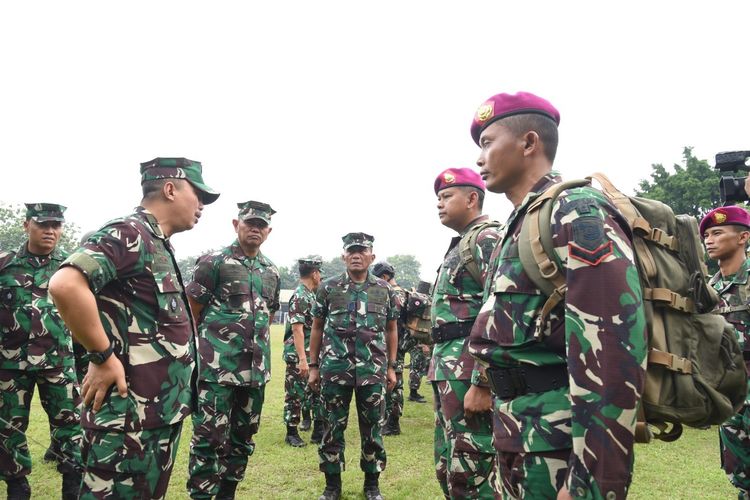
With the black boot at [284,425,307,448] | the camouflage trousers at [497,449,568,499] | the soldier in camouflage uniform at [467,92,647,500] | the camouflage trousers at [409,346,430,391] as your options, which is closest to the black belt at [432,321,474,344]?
the soldier in camouflage uniform at [467,92,647,500]

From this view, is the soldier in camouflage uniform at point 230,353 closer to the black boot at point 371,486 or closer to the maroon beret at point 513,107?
the black boot at point 371,486

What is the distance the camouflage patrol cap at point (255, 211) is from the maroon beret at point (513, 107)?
3.39 metres

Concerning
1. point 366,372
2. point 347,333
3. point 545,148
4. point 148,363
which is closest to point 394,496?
point 366,372

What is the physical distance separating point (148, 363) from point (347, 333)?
9.46 feet

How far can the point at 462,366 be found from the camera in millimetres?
3791

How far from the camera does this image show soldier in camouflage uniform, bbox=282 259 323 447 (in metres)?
7.41

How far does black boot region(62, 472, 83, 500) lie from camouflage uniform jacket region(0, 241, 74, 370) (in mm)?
1071

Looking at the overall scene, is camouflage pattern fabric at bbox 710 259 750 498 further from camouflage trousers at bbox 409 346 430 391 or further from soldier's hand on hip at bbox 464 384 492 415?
camouflage trousers at bbox 409 346 430 391

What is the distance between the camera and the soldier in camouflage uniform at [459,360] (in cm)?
365

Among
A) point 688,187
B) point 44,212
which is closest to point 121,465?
point 44,212

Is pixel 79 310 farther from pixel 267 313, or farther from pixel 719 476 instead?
pixel 719 476

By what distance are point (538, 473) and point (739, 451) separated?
154 inches

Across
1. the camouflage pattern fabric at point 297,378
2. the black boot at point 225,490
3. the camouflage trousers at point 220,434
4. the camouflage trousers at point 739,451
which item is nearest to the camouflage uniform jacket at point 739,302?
the camouflage trousers at point 739,451

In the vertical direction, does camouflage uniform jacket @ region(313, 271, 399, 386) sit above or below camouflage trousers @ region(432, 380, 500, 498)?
above
